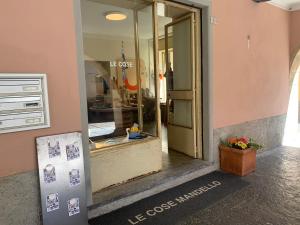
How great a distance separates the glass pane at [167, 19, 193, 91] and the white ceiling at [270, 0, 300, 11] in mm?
2029

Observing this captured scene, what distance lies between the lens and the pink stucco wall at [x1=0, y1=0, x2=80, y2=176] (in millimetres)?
1800

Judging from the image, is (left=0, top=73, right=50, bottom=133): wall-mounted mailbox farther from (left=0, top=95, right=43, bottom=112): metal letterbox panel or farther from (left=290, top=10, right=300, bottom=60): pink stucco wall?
(left=290, top=10, right=300, bottom=60): pink stucco wall

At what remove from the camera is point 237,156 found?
341 centimetres

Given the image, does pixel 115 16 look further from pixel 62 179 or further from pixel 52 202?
pixel 52 202

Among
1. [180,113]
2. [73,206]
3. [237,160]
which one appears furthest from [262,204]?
[73,206]

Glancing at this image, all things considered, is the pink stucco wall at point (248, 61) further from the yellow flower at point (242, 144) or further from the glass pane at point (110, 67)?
the glass pane at point (110, 67)

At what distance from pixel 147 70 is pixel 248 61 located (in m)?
1.74

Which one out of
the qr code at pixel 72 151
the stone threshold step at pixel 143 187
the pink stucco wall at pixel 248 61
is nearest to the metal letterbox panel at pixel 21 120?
the qr code at pixel 72 151

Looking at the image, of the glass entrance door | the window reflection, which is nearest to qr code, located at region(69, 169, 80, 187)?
the window reflection

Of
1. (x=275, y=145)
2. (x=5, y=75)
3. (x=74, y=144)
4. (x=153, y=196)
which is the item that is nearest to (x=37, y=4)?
(x=5, y=75)

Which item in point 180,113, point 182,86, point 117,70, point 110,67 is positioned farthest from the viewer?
point 110,67

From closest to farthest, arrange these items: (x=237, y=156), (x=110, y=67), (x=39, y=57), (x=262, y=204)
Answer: (x=39, y=57) < (x=262, y=204) < (x=237, y=156) < (x=110, y=67)

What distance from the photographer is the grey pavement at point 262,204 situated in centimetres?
230

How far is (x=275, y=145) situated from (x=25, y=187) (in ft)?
15.6
